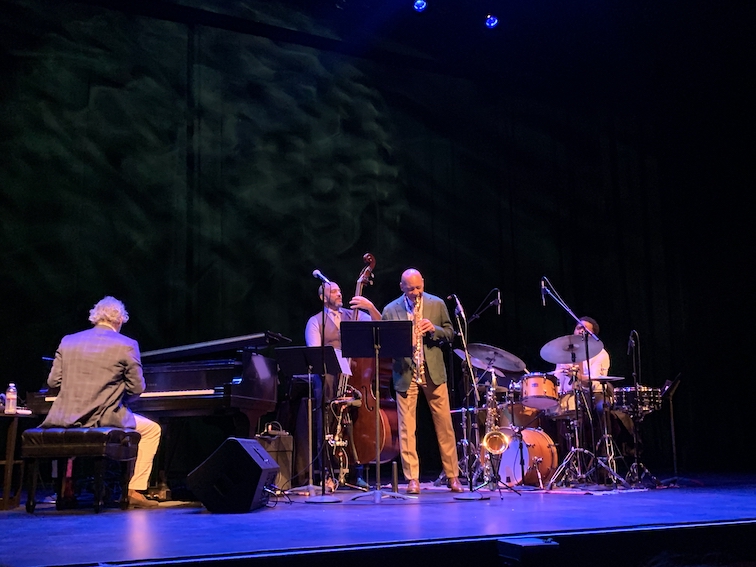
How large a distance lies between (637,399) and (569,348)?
74 centimetres

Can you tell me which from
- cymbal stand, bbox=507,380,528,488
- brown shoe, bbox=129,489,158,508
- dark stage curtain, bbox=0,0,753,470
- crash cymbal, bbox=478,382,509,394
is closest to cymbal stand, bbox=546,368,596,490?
cymbal stand, bbox=507,380,528,488

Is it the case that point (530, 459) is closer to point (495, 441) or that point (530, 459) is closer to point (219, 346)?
point (495, 441)

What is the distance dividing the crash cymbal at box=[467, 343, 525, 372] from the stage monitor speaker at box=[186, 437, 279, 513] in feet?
8.76

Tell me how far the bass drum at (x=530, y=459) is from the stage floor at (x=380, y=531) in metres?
1.46

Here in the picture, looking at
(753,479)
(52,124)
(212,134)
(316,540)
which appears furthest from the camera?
(212,134)

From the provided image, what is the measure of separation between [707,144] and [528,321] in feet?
11.6

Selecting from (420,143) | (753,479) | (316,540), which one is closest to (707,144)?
(420,143)

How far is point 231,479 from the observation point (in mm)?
4625

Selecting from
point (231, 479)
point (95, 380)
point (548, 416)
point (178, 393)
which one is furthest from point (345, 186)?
point (231, 479)

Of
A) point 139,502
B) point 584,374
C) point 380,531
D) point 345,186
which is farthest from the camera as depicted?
point 345,186

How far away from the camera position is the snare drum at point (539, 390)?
6637 mm

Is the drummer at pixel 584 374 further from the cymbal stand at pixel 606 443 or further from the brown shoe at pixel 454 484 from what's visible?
the brown shoe at pixel 454 484

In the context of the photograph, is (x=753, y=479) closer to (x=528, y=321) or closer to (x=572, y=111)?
(x=528, y=321)

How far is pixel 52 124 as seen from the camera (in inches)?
307
